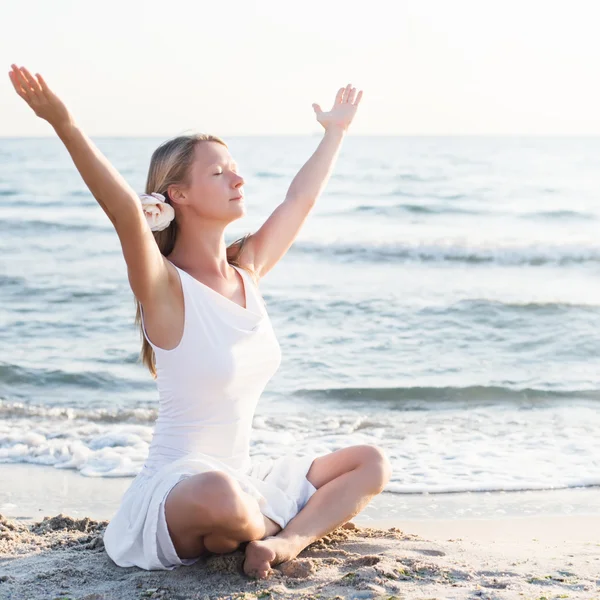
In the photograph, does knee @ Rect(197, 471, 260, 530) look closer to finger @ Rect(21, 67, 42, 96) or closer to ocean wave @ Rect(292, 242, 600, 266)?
finger @ Rect(21, 67, 42, 96)

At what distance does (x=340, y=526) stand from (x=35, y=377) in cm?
511

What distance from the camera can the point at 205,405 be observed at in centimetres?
348

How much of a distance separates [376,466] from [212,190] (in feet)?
4.41

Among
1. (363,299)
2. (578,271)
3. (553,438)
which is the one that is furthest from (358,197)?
(553,438)

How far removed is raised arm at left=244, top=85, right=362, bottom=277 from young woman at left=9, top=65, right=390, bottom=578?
22 cm

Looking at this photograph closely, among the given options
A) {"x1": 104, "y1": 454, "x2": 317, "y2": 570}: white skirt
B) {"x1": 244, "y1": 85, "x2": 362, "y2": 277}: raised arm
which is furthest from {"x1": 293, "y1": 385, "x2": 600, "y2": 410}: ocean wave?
{"x1": 104, "y1": 454, "x2": 317, "y2": 570}: white skirt

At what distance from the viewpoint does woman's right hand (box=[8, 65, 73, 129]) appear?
8.89ft

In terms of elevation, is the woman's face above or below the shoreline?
above

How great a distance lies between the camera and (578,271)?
50.1ft

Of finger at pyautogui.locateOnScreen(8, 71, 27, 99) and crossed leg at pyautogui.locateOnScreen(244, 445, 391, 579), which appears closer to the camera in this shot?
finger at pyautogui.locateOnScreen(8, 71, 27, 99)

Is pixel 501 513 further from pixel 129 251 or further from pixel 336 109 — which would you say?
pixel 129 251

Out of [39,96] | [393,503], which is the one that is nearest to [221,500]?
[39,96]

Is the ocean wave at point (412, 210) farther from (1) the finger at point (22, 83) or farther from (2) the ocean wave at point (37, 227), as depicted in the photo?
(1) the finger at point (22, 83)

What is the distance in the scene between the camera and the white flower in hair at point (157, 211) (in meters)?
3.51
